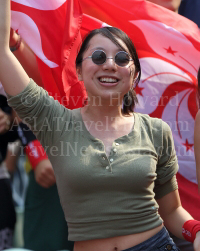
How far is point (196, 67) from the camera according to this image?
115 inches

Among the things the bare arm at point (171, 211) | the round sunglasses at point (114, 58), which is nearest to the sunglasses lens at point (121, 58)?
the round sunglasses at point (114, 58)

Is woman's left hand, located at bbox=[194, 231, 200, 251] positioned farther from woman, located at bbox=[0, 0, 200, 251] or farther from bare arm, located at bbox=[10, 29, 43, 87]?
bare arm, located at bbox=[10, 29, 43, 87]

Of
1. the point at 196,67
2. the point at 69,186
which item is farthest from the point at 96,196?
the point at 196,67

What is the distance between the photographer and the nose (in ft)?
6.02

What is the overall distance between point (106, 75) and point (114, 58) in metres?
0.09

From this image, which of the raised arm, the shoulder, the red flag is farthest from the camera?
the red flag

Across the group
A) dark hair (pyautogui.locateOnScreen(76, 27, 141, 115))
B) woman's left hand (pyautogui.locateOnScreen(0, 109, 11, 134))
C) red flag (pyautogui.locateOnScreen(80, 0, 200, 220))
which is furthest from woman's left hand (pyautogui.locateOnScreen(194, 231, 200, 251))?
woman's left hand (pyautogui.locateOnScreen(0, 109, 11, 134))

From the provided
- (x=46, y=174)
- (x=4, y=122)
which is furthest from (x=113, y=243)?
(x=4, y=122)

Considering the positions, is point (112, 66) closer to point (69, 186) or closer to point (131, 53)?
point (131, 53)

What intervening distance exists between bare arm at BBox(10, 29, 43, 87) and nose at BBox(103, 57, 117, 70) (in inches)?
34.4

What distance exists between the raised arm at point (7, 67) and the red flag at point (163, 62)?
1.24 m

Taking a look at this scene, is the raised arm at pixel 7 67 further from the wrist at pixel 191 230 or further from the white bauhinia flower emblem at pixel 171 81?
the white bauhinia flower emblem at pixel 171 81

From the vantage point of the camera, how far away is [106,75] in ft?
6.07

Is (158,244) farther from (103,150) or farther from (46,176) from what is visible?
(46,176)
